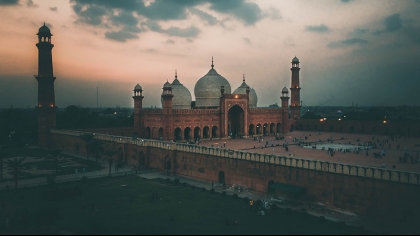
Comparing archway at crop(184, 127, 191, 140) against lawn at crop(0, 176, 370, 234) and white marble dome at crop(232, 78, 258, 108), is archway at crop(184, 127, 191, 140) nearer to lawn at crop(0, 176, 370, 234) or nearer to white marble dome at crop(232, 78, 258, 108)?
white marble dome at crop(232, 78, 258, 108)

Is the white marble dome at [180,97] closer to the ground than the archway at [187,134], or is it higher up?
higher up

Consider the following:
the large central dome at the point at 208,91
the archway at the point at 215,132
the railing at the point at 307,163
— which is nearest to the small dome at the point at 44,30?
the large central dome at the point at 208,91

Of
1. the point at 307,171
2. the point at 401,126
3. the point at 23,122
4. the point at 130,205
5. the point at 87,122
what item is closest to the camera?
the point at 130,205

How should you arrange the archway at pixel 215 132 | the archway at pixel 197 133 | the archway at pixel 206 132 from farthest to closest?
the archway at pixel 215 132 < the archway at pixel 206 132 < the archway at pixel 197 133

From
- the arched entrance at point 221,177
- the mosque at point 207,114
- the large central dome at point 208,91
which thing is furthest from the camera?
the large central dome at point 208,91

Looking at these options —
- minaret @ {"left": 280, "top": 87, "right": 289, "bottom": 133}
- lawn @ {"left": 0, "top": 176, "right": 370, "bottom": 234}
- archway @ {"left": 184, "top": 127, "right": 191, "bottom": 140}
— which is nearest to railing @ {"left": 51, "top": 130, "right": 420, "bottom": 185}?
lawn @ {"left": 0, "top": 176, "right": 370, "bottom": 234}

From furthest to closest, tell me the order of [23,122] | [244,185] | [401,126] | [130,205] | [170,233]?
Answer: [23,122]
[401,126]
[244,185]
[130,205]
[170,233]

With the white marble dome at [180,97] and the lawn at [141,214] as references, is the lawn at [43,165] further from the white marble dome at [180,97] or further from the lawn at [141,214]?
the white marble dome at [180,97]

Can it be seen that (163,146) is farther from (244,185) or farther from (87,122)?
(87,122)

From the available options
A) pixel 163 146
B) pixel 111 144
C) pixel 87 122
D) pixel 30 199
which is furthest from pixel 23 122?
pixel 30 199
